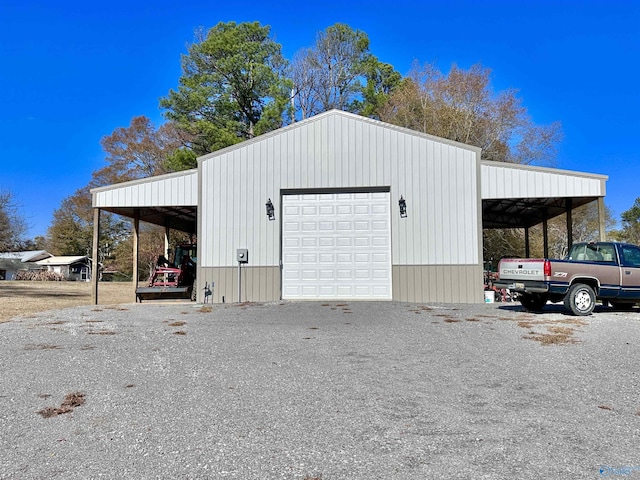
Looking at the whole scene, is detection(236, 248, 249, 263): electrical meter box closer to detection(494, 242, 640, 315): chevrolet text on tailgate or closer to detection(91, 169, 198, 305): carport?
detection(91, 169, 198, 305): carport

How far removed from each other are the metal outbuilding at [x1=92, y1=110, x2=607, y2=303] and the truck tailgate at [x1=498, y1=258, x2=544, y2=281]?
2.25 metres

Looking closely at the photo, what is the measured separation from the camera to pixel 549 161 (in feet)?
85.4

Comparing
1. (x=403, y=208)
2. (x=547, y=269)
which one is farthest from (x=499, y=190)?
(x=547, y=269)

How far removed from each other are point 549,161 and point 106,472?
90.8 ft

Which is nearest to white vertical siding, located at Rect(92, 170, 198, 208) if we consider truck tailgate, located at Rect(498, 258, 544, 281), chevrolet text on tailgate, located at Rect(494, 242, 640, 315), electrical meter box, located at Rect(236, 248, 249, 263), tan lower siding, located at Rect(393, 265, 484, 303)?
electrical meter box, located at Rect(236, 248, 249, 263)

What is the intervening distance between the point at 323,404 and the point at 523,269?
756 cm

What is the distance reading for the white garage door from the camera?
43.8 ft

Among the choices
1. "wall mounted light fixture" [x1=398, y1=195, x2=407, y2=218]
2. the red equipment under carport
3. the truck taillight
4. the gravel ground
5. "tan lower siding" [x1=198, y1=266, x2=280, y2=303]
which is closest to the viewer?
the gravel ground

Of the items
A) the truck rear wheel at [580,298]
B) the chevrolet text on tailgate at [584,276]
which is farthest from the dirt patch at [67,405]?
the truck rear wheel at [580,298]

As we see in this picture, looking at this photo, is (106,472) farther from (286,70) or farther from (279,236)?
(286,70)

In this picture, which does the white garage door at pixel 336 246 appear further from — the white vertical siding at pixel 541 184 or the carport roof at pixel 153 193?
the white vertical siding at pixel 541 184

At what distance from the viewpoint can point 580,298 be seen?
995 cm

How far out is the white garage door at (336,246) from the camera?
13336 millimetres

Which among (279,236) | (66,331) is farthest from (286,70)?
(66,331)
